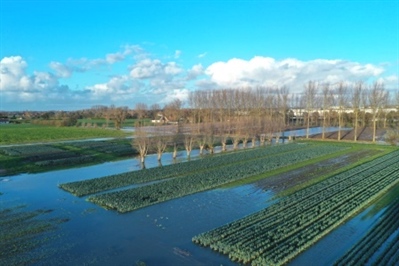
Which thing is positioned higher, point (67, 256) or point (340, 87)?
point (340, 87)

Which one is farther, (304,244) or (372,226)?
(372,226)

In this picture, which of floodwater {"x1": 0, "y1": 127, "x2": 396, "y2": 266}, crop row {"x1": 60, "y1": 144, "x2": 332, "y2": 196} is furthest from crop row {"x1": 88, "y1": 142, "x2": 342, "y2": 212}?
crop row {"x1": 60, "y1": 144, "x2": 332, "y2": 196}

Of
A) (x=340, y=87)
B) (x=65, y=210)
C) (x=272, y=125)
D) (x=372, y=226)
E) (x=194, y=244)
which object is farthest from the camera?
(x=340, y=87)

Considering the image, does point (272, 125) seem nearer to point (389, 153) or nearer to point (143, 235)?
point (389, 153)

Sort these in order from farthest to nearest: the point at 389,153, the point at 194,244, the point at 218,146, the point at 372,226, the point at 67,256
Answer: the point at 218,146 → the point at 389,153 → the point at 372,226 → the point at 194,244 → the point at 67,256

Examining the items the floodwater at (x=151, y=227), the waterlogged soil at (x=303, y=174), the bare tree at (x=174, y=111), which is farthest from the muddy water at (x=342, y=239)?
the bare tree at (x=174, y=111)

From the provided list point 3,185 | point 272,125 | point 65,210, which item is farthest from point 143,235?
point 272,125

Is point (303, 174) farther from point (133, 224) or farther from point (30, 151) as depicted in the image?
point (30, 151)

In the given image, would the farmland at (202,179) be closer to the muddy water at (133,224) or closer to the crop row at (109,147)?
the muddy water at (133,224)
